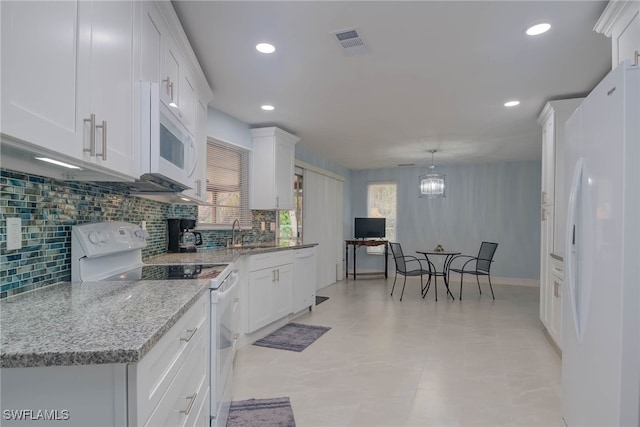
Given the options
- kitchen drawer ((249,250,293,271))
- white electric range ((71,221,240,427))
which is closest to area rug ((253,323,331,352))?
kitchen drawer ((249,250,293,271))

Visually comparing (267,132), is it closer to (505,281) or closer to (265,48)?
(265,48)

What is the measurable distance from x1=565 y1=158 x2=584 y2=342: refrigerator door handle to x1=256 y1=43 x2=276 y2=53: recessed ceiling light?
1886mm

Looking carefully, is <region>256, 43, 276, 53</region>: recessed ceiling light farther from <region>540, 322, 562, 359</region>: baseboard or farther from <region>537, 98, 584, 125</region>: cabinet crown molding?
<region>540, 322, 562, 359</region>: baseboard

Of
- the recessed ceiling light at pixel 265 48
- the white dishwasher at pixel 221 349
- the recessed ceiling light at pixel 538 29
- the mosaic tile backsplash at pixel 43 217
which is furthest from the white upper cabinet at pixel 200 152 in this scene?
the recessed ceiling light at pixel 538 29

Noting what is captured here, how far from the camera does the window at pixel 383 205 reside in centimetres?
796

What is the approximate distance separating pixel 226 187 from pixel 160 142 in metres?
2.48

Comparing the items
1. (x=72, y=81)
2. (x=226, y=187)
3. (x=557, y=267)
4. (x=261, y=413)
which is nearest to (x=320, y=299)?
(x=226, y=187)

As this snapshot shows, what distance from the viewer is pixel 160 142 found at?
171 centimetres

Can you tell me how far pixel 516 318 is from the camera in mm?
4434

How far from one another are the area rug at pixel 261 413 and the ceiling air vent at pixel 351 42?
2305mm

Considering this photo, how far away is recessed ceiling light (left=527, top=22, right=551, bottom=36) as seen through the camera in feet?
7.07

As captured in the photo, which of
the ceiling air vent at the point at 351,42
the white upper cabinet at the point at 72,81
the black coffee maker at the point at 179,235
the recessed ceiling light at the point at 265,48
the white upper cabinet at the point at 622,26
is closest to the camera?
the white upper cabinet at the point at 72,81

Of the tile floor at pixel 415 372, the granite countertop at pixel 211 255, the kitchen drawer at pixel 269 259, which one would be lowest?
the tile floor at pixel 415 372

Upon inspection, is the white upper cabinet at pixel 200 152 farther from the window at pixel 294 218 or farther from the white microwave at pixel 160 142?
the window at pixel 294 218
